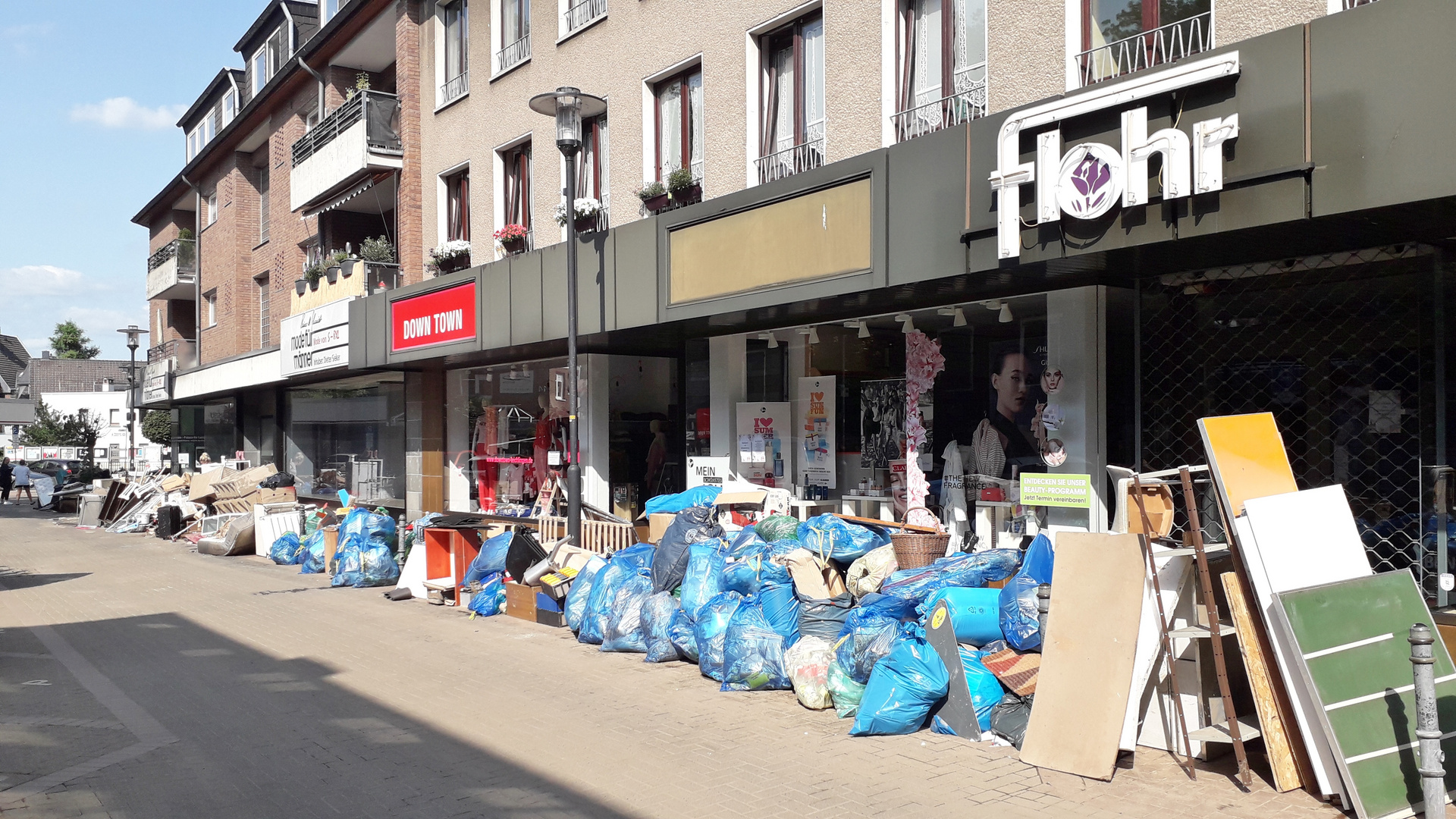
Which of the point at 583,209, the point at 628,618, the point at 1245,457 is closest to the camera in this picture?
the point at 1245,457

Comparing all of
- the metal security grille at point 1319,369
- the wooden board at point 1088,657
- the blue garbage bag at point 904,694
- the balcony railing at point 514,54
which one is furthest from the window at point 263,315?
the wooden board at point 1088,657

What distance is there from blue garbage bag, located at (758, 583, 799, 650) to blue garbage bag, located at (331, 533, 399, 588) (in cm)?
769

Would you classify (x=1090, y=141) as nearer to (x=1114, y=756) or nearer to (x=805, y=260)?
(x=805, y=260)

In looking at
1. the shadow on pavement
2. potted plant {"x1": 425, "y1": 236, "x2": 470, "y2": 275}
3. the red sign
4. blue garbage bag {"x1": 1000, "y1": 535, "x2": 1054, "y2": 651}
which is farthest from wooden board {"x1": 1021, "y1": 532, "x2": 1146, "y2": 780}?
potted plant {"x1": 425, "y1": 236, "x2": 470, "y2": 275}

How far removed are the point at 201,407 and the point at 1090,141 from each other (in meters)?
33.0

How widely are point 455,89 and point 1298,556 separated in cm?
1581

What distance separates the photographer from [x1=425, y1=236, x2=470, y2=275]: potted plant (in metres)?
17.2

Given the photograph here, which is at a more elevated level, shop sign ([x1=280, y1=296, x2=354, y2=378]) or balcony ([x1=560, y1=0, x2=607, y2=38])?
balcony ([x1=560, y1=0, x2=607, y2=38])

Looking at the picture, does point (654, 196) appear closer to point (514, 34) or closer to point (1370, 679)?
point (514, 34)

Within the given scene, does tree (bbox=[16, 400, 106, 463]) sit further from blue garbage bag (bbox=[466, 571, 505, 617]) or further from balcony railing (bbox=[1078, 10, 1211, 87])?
balcony railing (bbox=[1078, 10, 1211, 87])

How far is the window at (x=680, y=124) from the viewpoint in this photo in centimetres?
1279

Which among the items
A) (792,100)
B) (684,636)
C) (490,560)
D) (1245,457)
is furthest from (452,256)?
(1245,457)

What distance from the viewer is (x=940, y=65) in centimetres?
983

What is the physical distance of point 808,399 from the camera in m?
12.3
